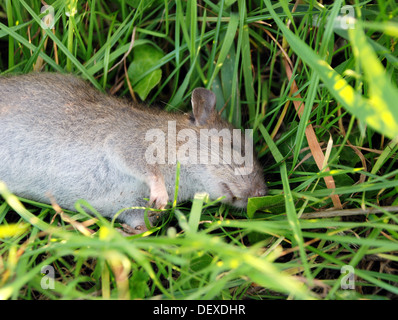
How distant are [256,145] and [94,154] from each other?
1847mm

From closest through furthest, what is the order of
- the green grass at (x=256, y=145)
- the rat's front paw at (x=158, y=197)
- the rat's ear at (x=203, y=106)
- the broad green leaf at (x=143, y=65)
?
the green grass at (x=256, y=145) < the rat's front paw at (x=158, y=197) < the rat's ear at (x=203, y=106) < the broad green leaf at (x=143, y=65)

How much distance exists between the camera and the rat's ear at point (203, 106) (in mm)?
3990

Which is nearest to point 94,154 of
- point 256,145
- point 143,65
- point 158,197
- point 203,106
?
point 158,197

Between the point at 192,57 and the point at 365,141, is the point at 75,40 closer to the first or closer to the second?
the point at 192,57

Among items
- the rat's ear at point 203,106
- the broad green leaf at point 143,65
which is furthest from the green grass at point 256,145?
the rat's ear at point 203,106

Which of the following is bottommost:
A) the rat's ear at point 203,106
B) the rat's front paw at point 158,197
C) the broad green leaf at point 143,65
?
the rat's front paw at point 158,197

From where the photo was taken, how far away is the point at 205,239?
246cm

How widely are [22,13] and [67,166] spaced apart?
195 centimetres

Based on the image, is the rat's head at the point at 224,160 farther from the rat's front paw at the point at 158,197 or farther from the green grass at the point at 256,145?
the rat's front paw at the point at 158,197

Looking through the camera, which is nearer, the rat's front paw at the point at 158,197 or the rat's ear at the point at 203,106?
the rat's front paw at the point at 158,197

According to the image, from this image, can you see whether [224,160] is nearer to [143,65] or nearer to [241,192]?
[241,192]

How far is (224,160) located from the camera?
3863 mm

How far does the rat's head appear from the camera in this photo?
3865mm

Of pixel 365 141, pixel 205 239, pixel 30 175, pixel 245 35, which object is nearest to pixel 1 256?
pixel 30 175
